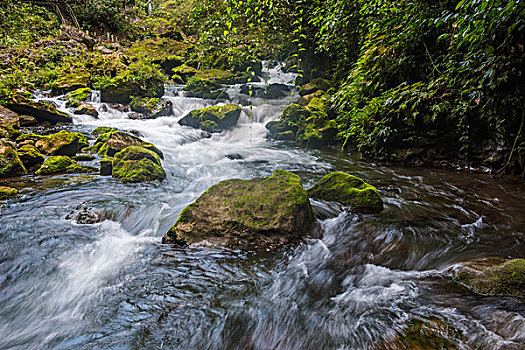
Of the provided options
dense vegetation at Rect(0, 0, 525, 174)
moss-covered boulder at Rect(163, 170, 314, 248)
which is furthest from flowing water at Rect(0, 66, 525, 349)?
dense vegetation at Rect(0, 0, 525, 174)

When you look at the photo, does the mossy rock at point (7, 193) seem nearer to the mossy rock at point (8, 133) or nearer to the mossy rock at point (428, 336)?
the mossy rock at point (8, 133)

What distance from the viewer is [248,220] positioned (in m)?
3.14

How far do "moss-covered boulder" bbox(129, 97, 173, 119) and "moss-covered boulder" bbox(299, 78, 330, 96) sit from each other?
7.30 m

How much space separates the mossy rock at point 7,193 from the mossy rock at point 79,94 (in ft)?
33.0

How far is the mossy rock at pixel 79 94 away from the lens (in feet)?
41.1

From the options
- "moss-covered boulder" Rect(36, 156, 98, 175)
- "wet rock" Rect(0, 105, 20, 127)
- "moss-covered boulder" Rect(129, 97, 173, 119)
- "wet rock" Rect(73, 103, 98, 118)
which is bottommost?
"moss-covered boulder" Rect(36, 156, 98, 175)

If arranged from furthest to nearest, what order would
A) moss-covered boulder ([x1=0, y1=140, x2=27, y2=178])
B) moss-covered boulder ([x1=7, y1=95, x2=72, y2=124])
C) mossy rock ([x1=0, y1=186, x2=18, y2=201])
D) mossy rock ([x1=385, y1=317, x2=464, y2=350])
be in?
moss-covered boulder ([x1=7, y1=95, x2=72, y2=124])
moss-covered boulder ([x1=0, y1=140, x2=27, y2=178])
mossy rock ([x1=0, y1=186, x2=18, y2=201])
mossy rock ([x1=385, y1=317, x2=464, y2=350])

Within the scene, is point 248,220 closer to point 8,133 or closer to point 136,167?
point 136,167

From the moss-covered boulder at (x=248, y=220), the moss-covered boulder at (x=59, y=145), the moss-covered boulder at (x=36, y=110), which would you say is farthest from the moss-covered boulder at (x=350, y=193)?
the moss-covered boulder at (x=36, y=110)

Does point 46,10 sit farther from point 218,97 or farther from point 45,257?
point 45,257

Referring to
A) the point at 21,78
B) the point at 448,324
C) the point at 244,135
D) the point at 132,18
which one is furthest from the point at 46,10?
the point at 448,324

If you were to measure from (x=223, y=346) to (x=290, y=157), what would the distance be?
6.64 meters

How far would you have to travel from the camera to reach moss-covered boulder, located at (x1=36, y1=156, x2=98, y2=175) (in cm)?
577

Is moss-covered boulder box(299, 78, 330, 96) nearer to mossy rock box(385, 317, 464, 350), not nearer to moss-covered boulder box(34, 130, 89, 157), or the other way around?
moss-covered boulder box(34, 130, 89, 157)
